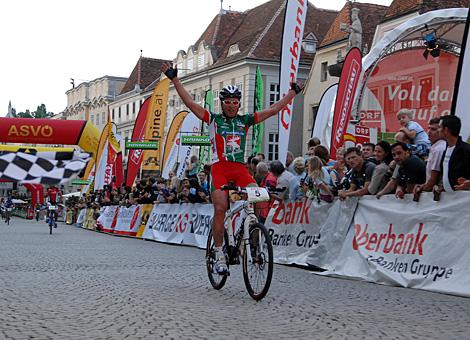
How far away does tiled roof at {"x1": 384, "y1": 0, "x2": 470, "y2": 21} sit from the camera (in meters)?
40.1

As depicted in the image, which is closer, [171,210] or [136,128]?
[171,210]

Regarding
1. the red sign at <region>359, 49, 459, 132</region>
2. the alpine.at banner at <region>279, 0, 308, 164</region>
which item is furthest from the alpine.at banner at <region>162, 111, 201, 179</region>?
the alpine.at banner at <region>279, 0, 308, 164</region>

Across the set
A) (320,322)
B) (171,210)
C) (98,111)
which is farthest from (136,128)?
(98,111)

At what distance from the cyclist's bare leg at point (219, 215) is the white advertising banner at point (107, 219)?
20.3 m

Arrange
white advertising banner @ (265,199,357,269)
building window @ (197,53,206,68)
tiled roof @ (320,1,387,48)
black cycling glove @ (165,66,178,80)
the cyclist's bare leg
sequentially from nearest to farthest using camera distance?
the cyclist's bare leg, black cycling glove @ (165,66,178,80), white advertising banner @ (265,199,357,269), tiled roof @ (320,1,387,48), building window @ (197,53,206,68)

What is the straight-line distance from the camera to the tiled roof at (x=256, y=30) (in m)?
61.2

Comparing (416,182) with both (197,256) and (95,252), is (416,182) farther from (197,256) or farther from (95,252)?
(95,252)

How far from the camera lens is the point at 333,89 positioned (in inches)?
854

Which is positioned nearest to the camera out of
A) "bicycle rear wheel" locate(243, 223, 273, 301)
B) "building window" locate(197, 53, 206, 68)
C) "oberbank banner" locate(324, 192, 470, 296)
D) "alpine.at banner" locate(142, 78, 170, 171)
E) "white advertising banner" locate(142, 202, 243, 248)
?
"bicycle rear wheel" locate(243, 223, 273, 301)

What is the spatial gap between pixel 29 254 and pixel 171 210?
265 inches

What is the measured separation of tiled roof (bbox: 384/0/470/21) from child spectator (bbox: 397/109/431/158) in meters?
28.8

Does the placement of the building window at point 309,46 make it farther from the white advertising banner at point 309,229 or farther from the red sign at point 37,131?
the white advertising banner at point 309,229

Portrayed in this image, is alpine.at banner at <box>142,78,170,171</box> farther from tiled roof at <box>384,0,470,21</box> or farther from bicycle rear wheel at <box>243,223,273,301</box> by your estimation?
bicycle rear wheel at <box>243,223,273,301</box>

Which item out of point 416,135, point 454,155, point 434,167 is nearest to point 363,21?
point 416,135
